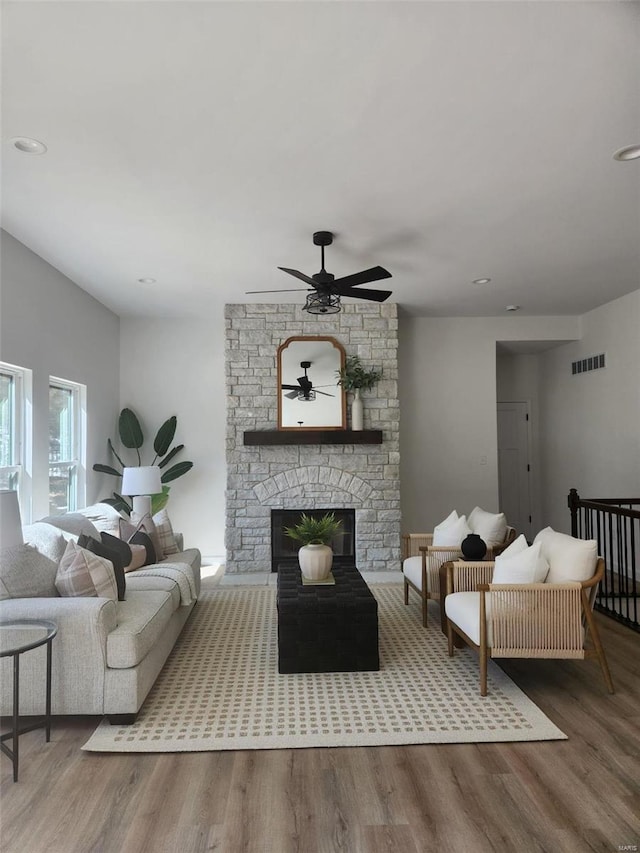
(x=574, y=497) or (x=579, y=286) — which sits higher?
(x=579, y=286)

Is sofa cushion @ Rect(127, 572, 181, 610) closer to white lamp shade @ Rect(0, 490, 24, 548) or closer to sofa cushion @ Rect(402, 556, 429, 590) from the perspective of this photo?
white lamp shade @ Rect(0, 490, 24, 548)

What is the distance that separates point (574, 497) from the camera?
5023mm

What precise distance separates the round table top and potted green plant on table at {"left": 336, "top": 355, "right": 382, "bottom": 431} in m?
4.03

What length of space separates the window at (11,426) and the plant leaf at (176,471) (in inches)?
86.5

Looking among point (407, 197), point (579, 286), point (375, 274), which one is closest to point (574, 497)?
point (579, 286)

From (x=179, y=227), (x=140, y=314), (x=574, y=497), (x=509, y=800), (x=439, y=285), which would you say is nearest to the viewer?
(x=509, y=800)

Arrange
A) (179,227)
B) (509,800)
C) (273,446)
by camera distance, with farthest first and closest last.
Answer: (273,446)
(179,227)
(509,800)

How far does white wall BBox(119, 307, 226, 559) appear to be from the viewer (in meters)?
6.86

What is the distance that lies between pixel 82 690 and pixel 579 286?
538cm

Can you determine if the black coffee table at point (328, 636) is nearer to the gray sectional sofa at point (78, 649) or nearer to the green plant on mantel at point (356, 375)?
the gray sectional sofa at point (78, 649)

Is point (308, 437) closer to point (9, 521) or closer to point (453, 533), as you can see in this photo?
point (453, 533)

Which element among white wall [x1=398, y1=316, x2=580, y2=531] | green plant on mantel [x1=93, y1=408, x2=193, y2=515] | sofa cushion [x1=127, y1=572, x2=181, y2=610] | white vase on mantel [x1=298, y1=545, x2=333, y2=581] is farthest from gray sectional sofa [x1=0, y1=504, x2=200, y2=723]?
white wall [x1=398, y1=316, x2=580, y2=531]

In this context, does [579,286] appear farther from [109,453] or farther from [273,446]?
[109,453]

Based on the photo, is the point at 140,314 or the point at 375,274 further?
the point at 140,314
